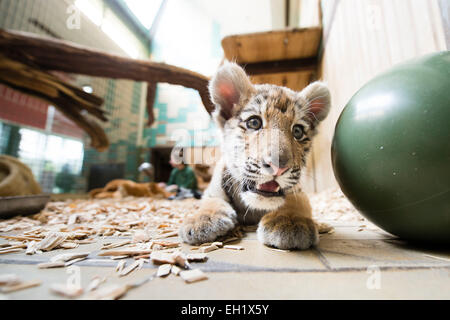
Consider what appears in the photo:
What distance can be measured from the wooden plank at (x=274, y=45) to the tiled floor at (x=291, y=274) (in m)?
2.93

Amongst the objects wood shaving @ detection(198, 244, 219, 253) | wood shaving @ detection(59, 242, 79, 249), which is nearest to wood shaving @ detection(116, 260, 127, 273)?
wood shaving @ detection(198, 244, 219, 253)

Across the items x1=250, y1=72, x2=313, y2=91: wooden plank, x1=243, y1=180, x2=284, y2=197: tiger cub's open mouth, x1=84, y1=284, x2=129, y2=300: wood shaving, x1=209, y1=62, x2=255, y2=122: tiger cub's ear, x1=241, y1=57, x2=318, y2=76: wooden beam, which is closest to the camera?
x1=84, y1=284, x2=129, y2=300: wood shaving

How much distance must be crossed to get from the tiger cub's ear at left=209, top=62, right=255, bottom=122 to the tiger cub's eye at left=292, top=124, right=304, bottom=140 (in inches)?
16.8

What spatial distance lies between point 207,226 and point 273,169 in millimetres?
494

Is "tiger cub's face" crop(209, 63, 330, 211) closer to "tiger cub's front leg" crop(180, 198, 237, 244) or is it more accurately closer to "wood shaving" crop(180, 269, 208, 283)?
"tiger cub's front leg" crop(180, 198, 237, 244)

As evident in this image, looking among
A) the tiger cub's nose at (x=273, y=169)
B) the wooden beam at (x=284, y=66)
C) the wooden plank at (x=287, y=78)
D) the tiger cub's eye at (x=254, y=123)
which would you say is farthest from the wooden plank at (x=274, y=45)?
the tiger cub's nose at (x=273, y=169)

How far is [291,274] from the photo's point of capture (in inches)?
30.4

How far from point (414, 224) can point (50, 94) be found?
5354 mm

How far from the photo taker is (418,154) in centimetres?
90

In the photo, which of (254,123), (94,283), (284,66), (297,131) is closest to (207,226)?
(94,283)

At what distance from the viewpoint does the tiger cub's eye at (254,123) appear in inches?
56.2

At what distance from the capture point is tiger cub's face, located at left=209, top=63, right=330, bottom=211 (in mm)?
1185

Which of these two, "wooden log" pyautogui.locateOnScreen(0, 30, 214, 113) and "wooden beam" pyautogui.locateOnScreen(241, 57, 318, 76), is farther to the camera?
"wooden beam" pyautogui.locateOnScreen(241, 57, 318, 76)
